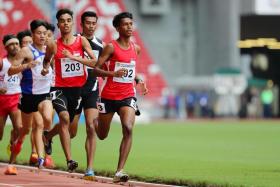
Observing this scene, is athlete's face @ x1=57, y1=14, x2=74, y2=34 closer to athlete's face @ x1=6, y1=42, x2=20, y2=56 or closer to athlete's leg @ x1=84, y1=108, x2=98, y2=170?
athlete's leg @ x1=84, y1=108, x2=98, y2=170

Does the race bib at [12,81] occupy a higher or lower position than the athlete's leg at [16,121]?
higher

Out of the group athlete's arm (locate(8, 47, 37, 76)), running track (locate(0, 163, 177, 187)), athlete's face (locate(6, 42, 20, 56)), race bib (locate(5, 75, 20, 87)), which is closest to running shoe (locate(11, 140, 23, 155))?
running track (locate(0, 163, 177, 187))

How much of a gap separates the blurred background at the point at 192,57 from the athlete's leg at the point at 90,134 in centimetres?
4397

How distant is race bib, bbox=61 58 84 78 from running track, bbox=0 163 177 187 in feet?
5.40

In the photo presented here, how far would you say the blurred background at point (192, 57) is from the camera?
65.9 metres

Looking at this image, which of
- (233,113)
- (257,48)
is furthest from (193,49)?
(257,48)

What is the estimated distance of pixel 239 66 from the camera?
232ft

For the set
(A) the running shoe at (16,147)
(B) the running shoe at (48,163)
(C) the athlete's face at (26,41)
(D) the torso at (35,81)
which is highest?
(C) the athlete's face at (26,41)

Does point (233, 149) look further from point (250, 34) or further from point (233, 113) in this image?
point (233, 113)

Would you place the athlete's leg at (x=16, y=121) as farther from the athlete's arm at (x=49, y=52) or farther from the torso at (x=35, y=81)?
the athlete's arm at (x=49, y=52)

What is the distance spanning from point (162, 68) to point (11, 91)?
53.1 metres

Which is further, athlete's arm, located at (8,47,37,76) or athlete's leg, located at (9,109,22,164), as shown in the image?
athlete's leg, located at (9,109,22,164)

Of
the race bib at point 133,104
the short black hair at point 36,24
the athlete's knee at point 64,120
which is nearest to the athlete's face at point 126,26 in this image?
the race bib at point 133,104

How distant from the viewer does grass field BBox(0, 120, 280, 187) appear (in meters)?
17.3
